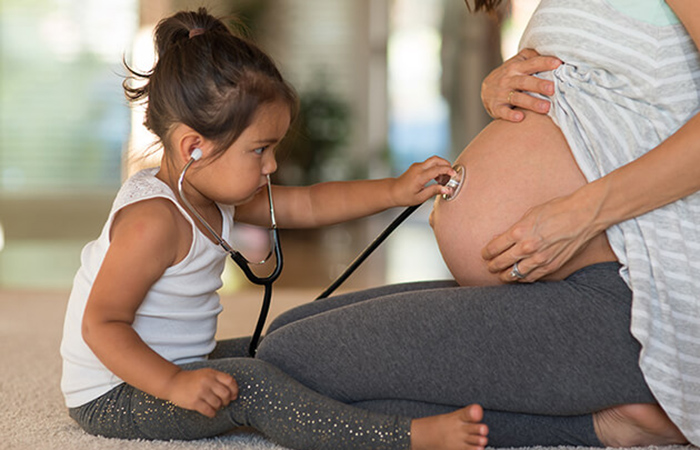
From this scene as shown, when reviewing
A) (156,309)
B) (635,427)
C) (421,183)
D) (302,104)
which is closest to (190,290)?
(156,309)

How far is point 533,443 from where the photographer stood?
118cm

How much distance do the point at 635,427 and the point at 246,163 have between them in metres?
0.71

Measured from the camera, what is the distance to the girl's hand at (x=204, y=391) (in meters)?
1.05

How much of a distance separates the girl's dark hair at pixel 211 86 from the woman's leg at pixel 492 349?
0.35 m

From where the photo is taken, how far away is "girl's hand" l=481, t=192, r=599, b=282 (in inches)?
42.1

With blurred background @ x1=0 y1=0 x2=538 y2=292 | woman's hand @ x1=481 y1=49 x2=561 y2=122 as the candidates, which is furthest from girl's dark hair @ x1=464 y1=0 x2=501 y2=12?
blurred background @ x1=0 y1=0 x2=538 y2=292

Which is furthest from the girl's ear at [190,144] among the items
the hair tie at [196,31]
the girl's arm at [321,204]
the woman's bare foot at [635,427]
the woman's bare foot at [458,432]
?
the woman's bare foot at [635,427]

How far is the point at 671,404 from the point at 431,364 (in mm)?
327

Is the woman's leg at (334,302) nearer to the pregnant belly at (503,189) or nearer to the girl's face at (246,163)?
the pregnant belly at (503,189)

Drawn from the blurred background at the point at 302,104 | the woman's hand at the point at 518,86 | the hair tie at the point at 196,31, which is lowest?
the blurred background at the point at 302,104

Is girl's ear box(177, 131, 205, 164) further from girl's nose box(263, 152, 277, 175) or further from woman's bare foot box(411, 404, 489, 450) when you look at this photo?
woman's bare foot box(411, 404, 489, 450)

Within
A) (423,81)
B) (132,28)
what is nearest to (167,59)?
(132,28)

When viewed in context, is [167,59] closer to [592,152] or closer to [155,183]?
[155,183]

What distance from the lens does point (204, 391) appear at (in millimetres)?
1046
